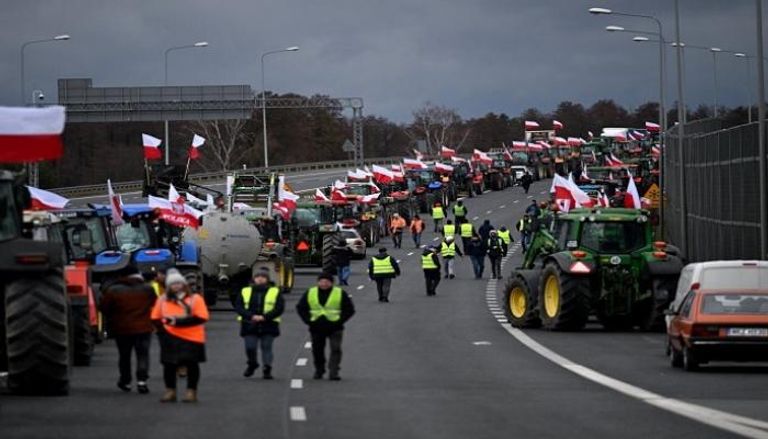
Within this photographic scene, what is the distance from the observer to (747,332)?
25.6 meters

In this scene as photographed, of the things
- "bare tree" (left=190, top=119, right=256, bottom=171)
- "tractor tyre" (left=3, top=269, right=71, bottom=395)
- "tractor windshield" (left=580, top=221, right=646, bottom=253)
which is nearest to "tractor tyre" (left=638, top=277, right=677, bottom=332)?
"tractor windshield" (left=580, top=221, right=646, bottom=253)

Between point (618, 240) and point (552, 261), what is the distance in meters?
1.43

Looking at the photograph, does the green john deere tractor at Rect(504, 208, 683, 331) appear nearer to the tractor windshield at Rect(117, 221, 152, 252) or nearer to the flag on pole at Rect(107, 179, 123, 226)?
the tractor windshield at Rect(117, 221, 152, 252)

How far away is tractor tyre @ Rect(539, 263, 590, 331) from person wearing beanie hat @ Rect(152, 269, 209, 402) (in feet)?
46.8

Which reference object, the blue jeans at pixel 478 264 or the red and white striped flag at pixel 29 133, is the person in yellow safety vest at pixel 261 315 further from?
the blue jeans at pixel 478 264

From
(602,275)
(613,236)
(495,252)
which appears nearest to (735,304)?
(602,275)

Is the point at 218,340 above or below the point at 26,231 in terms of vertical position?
below

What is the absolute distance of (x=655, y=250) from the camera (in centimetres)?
3569

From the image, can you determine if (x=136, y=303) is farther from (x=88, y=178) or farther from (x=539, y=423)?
(x=88, y=178)

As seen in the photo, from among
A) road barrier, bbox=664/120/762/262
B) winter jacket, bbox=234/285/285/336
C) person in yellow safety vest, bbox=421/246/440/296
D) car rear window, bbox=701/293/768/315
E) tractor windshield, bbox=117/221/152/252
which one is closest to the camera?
winter jacket, bbox=234/285/285/336

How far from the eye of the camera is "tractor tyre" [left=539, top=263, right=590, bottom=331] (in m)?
34.8

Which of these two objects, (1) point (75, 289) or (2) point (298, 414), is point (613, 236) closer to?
(1) point (75, 289)

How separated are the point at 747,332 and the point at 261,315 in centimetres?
700

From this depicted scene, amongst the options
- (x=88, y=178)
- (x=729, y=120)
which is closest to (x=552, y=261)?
(x=729, y=120)
